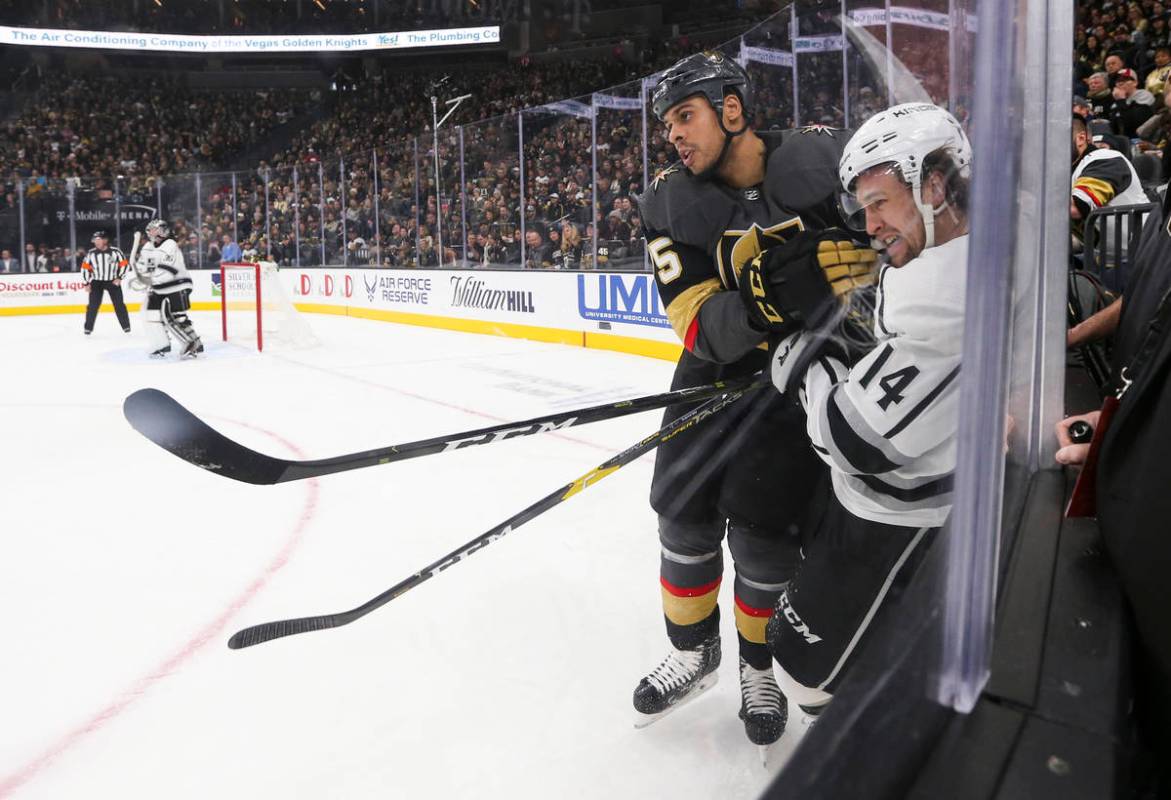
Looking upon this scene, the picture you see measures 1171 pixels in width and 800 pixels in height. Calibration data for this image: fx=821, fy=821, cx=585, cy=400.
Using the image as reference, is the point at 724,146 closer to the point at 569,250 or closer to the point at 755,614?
the point at 755,614

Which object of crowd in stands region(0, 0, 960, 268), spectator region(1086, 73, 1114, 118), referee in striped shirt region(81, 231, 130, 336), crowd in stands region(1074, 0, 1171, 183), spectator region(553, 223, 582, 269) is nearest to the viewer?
crowd in stands region(1074, 0, 1171, 183)

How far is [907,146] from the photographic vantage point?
621 mm

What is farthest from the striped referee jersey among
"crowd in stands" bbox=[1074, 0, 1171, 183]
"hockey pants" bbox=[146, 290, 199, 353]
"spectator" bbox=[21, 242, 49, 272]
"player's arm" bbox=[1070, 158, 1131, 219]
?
"player's arm" bbox=[1070, 158, 1131, 219]

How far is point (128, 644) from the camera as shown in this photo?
→ 1.62m

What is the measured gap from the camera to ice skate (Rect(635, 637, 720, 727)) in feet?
4.29

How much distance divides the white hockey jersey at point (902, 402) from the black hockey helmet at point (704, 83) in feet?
1.27

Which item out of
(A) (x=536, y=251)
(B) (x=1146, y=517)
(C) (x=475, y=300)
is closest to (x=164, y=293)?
(C) (x=475, y=300)

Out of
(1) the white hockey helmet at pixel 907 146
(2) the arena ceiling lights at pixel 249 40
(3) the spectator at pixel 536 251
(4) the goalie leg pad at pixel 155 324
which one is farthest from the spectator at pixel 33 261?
(1) the white hockey helmet at pixel 907 146

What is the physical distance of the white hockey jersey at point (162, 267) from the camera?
19.2 ft

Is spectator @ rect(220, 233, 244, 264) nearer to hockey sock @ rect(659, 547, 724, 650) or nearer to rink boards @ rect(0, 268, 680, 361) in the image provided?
rink boards @ rect(0, 268, 680, 361)

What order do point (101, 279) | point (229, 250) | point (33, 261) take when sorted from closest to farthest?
point (101, 279) → point (33, 261) → point (229, 250)

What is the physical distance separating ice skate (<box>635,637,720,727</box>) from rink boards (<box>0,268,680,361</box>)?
3.16 meters

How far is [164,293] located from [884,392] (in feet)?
20.5

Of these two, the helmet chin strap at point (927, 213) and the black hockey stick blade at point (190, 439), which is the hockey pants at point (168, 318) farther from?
the helmet chin strap at point (927, 213)
